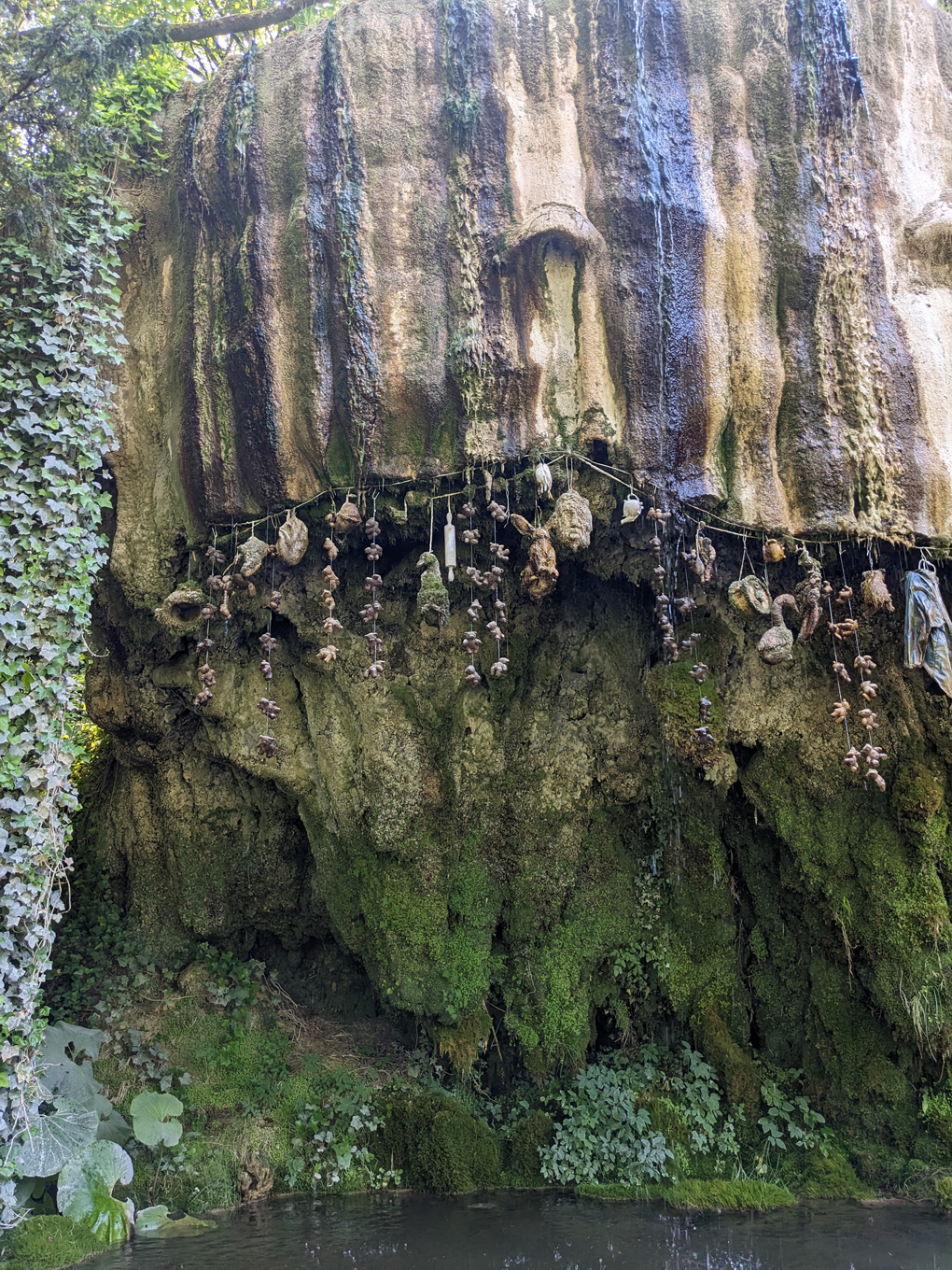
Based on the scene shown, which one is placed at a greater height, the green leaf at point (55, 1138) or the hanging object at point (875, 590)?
the hanging object at point (875, 590)

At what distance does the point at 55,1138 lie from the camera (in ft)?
15.3

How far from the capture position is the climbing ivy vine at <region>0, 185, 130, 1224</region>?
14.7ft

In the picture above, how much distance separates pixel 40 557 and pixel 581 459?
3044mm

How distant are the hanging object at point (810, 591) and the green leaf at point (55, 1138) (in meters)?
4.86

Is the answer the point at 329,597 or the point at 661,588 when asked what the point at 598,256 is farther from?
the point at 329,597

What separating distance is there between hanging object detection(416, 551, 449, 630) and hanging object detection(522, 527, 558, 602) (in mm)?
504

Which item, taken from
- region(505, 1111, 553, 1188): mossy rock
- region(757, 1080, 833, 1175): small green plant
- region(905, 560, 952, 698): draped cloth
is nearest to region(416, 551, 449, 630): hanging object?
region(905, 560, 952, 698): draped cloth

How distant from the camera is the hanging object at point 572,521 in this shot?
4.90 metres

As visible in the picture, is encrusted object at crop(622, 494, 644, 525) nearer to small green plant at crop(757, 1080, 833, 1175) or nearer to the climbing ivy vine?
the climbing ivy vine

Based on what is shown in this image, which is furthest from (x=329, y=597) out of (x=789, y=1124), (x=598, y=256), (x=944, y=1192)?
(x=944, y=1192)

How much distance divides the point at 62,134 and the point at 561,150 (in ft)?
9.66

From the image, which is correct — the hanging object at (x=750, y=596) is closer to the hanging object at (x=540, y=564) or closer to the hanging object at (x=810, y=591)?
the hanging object at (x=810, y=591)

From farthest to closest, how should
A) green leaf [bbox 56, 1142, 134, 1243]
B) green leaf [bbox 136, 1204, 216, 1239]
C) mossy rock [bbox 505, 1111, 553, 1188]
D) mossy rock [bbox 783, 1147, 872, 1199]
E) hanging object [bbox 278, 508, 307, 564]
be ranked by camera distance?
1. mossy rock [bbox 505, 1111, 553, 1188]
2. mossy rock [bbox 783, 1147, 872, 1199]
3. hanging object [bbox 278, 508, 307, 564]
4. green leaf [bbox 136, 1204, 216, 1239]
5. green leaf [bbox 56, 1142, 134, 1243]

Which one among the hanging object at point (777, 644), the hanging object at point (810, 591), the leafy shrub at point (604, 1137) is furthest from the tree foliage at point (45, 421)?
the hanging object at point (810, 591)
